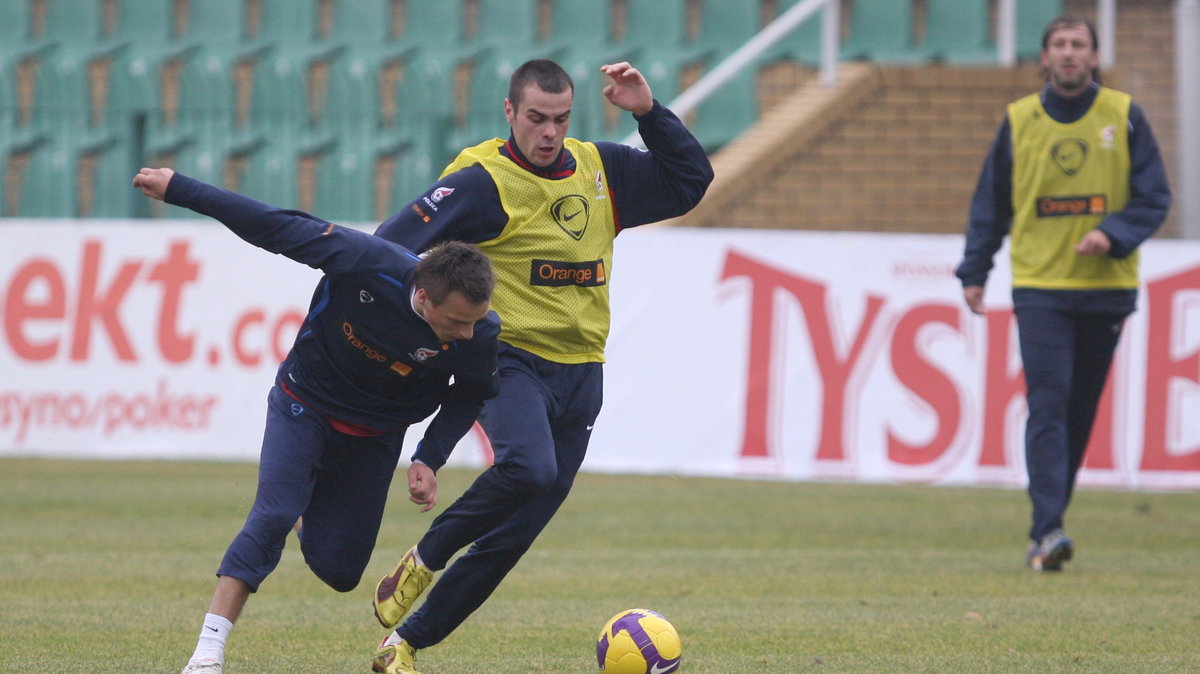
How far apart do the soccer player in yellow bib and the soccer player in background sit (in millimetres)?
2986

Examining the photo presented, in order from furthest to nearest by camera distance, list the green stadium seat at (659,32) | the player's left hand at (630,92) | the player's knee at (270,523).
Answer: the green stadium seat at (659,32) < the player's left hand at (630,92) < the player's knee at (270,523)

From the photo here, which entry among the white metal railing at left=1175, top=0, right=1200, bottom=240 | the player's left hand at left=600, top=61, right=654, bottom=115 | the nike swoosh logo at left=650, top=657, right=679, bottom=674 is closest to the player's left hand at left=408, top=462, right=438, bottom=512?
the nike swoosh logo at left=650, top=657, right=679, bottom=674

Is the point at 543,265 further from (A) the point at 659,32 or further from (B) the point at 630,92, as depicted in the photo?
(A) the point at 659,32

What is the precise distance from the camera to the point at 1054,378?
27.1 ft

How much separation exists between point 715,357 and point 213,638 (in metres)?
8.13

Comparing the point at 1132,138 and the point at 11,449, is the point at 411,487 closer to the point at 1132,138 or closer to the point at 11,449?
the point at 1132,138

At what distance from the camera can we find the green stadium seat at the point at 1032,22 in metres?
16.7

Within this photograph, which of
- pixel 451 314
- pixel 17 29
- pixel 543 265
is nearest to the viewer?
pixel 451 314

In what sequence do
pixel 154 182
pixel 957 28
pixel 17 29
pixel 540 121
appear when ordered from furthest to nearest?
pixel 17 29, pixel 957 28, pixel 540 121, pixel 154 182

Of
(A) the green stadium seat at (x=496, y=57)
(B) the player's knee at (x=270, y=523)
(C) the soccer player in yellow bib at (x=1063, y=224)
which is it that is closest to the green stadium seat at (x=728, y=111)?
(A) the green stadium seat at (x=496, y=57)

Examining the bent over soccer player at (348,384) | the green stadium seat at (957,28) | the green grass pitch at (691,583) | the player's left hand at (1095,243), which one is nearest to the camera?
the bent over soccer player at (348,384)

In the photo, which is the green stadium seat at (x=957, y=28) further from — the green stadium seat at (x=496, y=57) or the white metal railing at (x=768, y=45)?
the green stadium seat at (x=496, y=57)

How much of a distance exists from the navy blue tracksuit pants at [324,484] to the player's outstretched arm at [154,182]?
887 millimetres

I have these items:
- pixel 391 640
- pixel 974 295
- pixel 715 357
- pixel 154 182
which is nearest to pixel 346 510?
pixel 391 640
